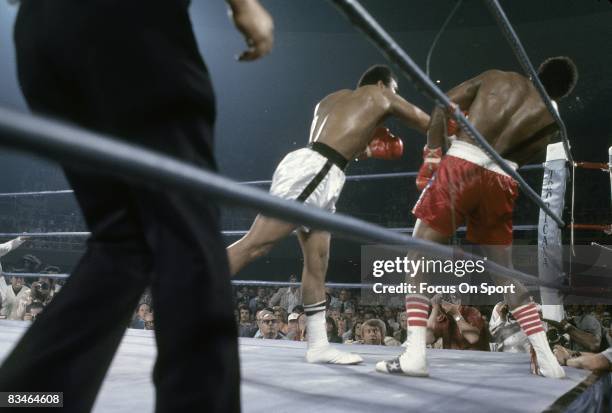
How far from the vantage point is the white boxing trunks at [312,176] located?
1.79 meters

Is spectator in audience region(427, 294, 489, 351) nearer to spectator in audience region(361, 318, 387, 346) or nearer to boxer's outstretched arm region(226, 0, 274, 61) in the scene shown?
spectator in audience region(361, 318, 387, 346)

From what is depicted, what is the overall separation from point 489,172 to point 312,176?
0.56 metres

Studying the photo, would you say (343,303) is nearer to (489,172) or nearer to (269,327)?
(269,327)

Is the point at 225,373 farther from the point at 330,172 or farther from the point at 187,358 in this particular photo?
the point at 330,172

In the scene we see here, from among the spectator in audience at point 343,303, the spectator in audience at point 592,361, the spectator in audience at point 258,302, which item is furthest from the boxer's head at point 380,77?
the spectator in audience at point 258,302

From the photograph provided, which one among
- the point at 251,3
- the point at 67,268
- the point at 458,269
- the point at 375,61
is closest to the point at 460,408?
the point at 251,3

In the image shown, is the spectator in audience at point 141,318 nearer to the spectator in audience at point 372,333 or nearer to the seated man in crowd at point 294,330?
the seated man in crowd at point 294,330

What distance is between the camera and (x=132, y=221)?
569mm

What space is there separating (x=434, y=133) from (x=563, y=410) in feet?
2.94

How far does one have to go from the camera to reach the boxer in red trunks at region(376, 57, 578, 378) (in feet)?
5.66

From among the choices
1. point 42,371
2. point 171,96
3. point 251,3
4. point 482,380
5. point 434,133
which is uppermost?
point 434,133

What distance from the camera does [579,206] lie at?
8.59 meters

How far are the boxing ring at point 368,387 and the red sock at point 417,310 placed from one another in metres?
0.16

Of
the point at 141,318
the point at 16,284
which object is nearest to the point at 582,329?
the point at 141,318
